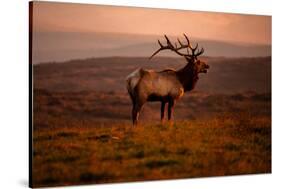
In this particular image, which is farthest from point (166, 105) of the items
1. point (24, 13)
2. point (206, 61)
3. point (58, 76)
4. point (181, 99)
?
point (24, 13)

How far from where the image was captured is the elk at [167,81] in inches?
301

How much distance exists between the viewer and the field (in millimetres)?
7203

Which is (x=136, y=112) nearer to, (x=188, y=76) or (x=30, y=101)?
(x=188, y=76)

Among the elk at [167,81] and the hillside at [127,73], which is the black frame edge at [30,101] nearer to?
the hillside at [127,73]

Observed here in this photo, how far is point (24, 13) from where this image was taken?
291 inches

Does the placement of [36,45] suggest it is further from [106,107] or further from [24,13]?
[106,107]

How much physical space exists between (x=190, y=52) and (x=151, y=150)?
1254 millimetres

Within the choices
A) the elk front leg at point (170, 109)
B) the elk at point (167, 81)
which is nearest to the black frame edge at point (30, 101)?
the elk at point (167, 81)

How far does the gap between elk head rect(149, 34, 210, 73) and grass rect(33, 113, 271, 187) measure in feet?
2.06

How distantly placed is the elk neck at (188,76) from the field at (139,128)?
→ 89 millimetres

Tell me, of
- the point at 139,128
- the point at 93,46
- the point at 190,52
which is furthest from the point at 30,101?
the point at 190,52

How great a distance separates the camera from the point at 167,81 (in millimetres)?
7828

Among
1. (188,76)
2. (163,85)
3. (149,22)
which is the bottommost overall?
(163,85)

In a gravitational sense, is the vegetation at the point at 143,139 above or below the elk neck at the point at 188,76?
below
